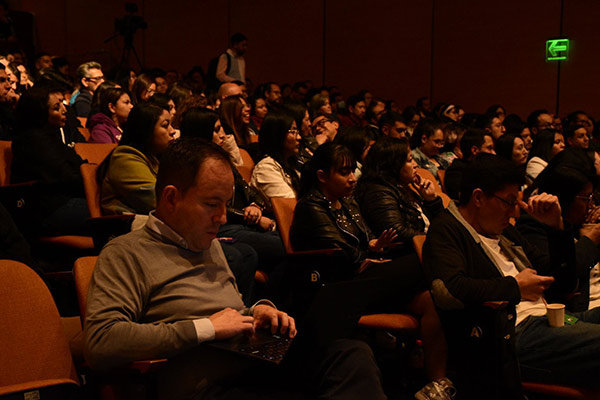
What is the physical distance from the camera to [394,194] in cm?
330

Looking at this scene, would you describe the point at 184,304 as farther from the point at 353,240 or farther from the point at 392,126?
the point at 392,126

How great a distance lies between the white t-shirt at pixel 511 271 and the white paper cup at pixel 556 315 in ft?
0.33

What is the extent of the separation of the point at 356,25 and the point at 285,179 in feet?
21.0

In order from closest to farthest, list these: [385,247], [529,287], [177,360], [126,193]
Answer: [177,360], [529,287], [126,193], [385,247]

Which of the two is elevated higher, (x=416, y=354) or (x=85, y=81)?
(x=85, y=81)

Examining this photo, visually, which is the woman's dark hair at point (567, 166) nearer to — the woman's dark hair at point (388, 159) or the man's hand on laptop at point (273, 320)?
the woman's dark hair at point (388, 159)

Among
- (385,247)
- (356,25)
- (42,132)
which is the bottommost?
(385,247)

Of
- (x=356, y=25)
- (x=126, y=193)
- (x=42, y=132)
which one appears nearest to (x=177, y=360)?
(x=126, y=193)

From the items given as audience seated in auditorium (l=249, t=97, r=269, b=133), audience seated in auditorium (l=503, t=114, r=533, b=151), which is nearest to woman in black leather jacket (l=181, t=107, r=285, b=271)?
audience seated in auditorium (l=249, t=97, r=269, b=133)

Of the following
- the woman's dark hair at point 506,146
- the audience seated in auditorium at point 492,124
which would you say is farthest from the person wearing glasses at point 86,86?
the audience seated in auditorium at point 492,124

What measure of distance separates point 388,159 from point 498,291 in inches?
57.9

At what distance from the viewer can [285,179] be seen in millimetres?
3602

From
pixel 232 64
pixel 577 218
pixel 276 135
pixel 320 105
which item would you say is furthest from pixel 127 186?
pixel 232 64

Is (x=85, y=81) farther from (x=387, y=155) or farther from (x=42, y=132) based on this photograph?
(x=387, y=155)
